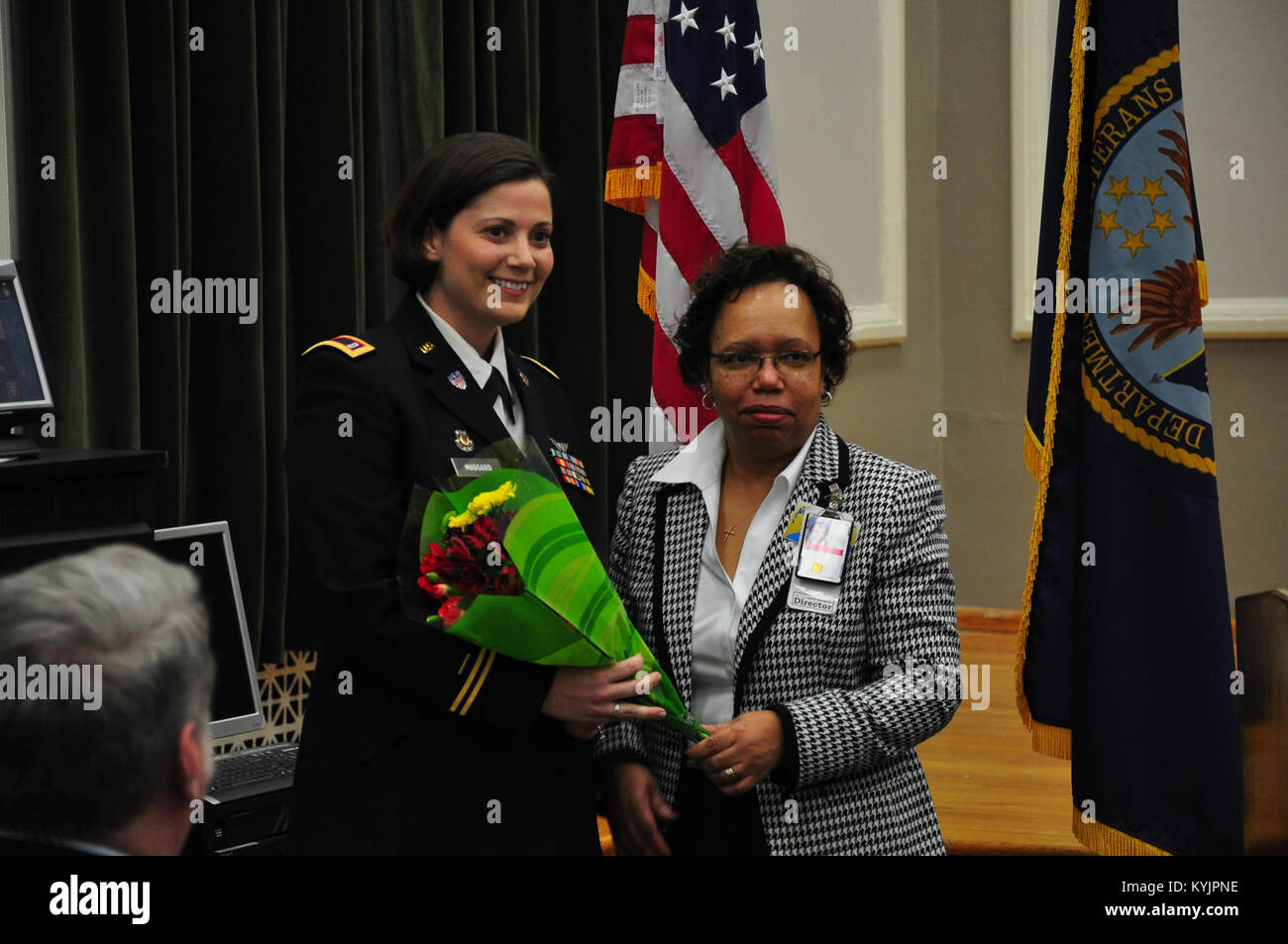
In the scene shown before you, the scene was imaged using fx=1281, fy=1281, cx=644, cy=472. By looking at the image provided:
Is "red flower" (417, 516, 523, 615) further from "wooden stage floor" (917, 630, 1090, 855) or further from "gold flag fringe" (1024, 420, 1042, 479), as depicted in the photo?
"wooden stage floor" (917, 630, 1090, 855)

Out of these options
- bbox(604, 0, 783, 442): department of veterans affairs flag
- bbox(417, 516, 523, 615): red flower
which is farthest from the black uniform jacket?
bbox(604, 0, 783, 442): department of veterans affairs flag

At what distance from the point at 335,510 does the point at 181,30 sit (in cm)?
180

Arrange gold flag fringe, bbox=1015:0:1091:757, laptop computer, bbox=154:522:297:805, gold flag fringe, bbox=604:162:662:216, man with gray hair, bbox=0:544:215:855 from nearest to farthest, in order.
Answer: man with gray hair, bbox=0:544:215:855, gold flag fringe, bbox=1015:0:1091:757, laptop computer, bbox=154:522:297:805, gold flag fringe, bbox=604:162:662:216

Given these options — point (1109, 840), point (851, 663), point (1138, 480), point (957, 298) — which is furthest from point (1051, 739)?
point (957, 298)

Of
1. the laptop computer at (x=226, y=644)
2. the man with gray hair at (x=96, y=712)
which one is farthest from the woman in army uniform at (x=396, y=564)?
the laptop computer at (x=226, y=644)

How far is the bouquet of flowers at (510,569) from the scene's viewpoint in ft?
4.69

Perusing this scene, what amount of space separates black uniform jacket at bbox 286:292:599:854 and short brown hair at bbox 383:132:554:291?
0.38 feet

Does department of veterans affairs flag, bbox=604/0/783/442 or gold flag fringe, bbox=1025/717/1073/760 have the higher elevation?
department of veterans affairs flag, bbox=604/0/783/442

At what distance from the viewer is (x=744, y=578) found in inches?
71.1

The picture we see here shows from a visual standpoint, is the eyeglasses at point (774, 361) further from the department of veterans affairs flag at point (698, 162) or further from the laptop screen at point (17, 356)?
the department of veterans affairs flag at point (698, 162)

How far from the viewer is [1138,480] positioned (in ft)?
7.08

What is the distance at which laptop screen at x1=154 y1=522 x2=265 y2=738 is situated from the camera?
2.51 metres

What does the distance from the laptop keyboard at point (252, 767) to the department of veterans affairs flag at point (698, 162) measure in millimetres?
1169

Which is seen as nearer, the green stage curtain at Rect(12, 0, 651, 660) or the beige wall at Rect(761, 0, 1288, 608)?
the green stage curtain at Rect(12, 0, 651, 660)
